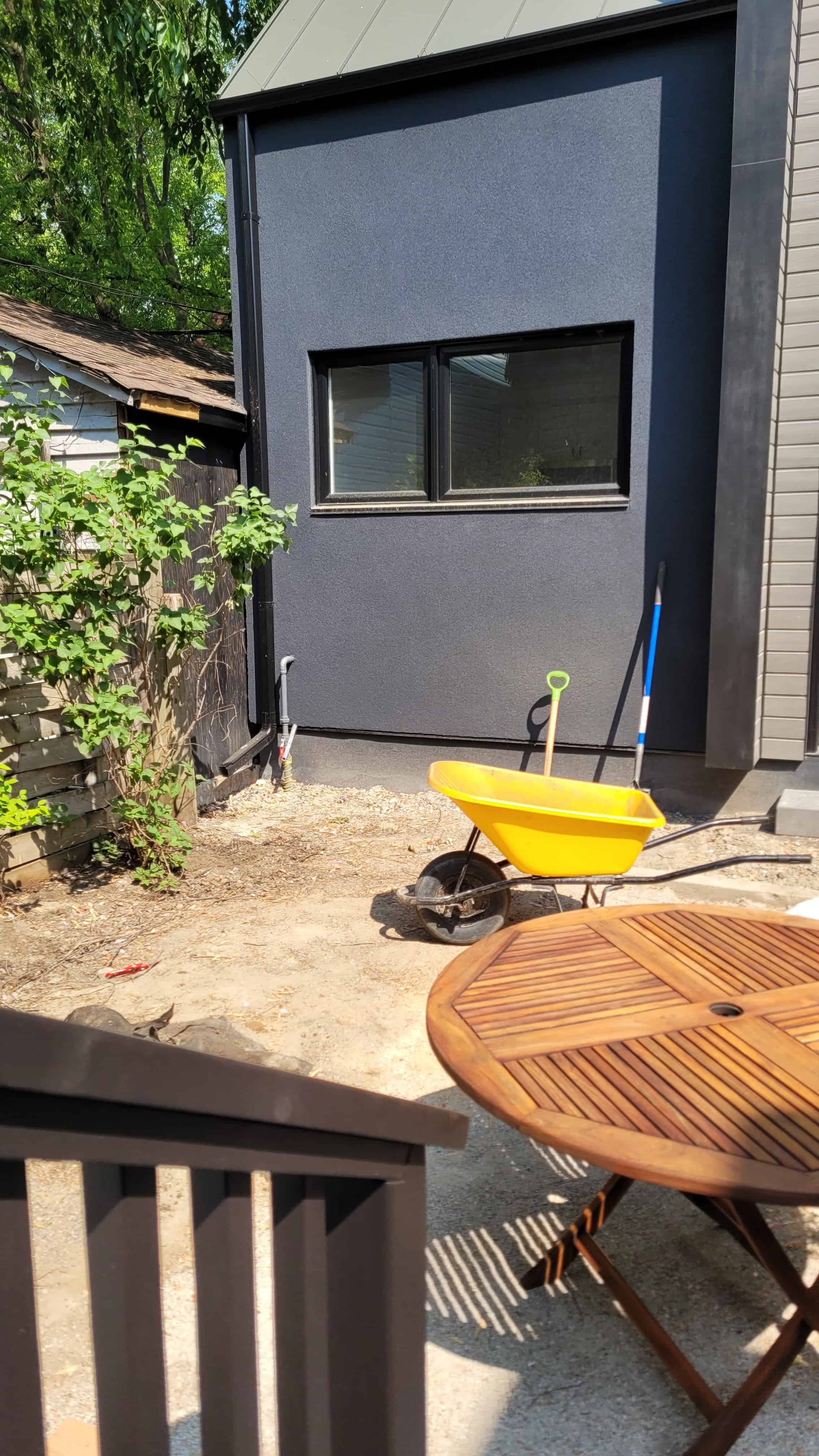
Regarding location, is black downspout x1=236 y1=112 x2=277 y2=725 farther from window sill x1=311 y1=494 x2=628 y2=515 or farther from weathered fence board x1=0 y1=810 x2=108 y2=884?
weathered fence board x1=0 y1=810 x2=108 y2=884

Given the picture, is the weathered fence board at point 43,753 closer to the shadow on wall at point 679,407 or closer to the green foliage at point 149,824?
the green foliage at point 149,824

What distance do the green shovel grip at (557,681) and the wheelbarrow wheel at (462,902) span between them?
1970 millimetres

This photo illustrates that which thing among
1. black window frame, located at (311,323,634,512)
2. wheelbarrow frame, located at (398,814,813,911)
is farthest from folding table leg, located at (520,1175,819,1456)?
black window frame, located at (311,323,634,512)

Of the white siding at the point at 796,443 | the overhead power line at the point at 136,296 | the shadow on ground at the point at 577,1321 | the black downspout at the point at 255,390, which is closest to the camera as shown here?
the shadow on ground at the point at 577,1321

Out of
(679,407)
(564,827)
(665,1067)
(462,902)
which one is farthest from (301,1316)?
(679,407)

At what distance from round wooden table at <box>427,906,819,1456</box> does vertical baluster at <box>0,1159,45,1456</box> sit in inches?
39.6

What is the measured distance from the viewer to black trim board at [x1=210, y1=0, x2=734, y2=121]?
5230 millimetres

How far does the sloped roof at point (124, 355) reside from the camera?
592 centimetres

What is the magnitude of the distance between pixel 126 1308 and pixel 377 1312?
0.78ft

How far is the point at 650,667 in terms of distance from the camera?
561 cm

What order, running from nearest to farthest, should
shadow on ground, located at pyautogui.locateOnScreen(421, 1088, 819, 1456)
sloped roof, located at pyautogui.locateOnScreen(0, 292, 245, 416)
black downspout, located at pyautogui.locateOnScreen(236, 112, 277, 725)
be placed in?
shadow on ground, located at pyautogui.locateOnScreen(421, 1088, 819, 1456) → sloped roof, located at pyautogui.locateOnScreen(0, 292, 245, 416) → black downspout, located at pyautogui.locateOnScreen(236, 112, 277, 725)

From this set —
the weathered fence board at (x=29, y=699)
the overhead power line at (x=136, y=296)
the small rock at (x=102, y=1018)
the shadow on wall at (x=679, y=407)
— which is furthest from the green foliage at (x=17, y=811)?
the overhead power line at (x=136, y=296)

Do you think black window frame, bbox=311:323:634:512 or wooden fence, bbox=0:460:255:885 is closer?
wooden fence, bbox=0:460:255:885

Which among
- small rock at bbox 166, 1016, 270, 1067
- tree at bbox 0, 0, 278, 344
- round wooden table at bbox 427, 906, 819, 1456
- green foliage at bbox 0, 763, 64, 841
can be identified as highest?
tree at bbox 0, 0, 278, 344
